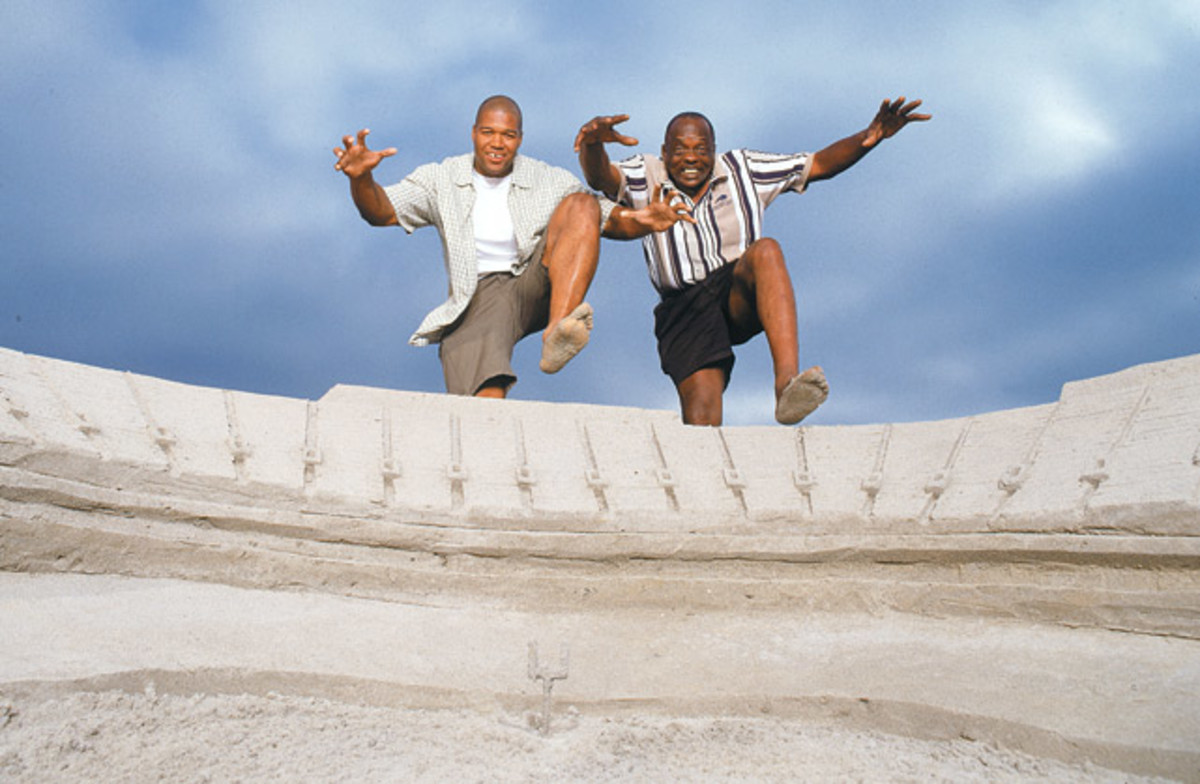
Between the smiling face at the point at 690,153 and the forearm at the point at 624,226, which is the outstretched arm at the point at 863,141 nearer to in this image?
the smiling face at the point at 690,153

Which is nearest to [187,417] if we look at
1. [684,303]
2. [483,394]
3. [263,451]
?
[263,451]

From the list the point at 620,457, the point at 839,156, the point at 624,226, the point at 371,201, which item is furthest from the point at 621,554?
the point at 839,156

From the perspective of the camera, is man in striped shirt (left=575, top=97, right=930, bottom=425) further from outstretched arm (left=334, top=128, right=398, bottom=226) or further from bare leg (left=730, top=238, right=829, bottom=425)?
outstretched arm (left=334, top=128, right=398, bottom=226)

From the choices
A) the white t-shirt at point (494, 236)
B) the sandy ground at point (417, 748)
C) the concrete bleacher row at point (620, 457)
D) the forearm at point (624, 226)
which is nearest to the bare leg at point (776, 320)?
the concrete bleacher row at point (620, 457)

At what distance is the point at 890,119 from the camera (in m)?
4.58

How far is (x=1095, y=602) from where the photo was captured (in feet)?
9.09

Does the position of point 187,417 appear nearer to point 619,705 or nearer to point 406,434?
point 406,434

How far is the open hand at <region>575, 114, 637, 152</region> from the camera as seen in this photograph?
167 inches

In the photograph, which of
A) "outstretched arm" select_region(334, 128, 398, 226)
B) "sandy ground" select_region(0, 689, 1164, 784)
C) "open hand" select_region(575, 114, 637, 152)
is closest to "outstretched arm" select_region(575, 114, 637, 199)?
"open hand" select_region(575, 114, 637, 152)

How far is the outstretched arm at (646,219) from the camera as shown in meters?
4.16

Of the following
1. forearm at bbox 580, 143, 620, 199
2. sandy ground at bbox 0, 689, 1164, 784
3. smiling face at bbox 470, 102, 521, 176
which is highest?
smiling face at bbox 470, 102, 521, 176

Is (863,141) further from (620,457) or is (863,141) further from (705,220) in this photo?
(620,457)

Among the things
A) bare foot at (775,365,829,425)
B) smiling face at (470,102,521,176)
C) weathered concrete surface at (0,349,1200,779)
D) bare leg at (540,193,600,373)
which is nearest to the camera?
weathered concrete surface at (0,349,1200,779)

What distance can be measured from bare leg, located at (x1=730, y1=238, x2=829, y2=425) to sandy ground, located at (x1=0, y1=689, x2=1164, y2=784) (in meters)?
1.44
